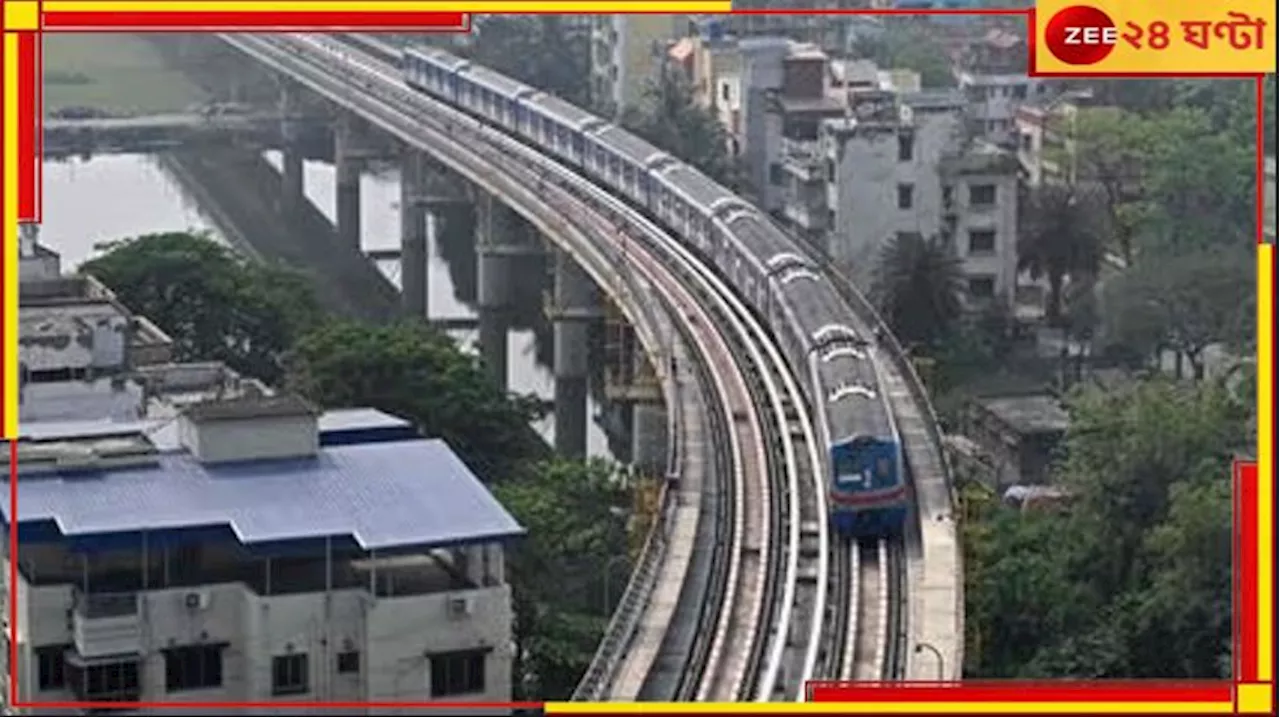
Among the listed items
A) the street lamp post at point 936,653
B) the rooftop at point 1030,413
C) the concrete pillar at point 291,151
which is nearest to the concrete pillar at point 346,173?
the concrete pillar at point 291,151

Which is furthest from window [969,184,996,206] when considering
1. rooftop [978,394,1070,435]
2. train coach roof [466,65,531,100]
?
train coach roof [466,65,531,100]

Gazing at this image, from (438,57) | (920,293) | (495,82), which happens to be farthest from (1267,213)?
(438,57)

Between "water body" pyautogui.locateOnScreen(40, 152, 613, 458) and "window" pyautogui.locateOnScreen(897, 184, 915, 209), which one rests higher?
"window" pyautogui.locateOnScreen(897, 184, 915, 209)

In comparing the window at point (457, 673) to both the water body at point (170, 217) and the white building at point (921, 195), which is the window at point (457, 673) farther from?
the white building at point (921, 195)

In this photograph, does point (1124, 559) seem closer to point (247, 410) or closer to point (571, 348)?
point (247, 410)

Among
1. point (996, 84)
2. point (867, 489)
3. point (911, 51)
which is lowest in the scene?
point (867, 489)

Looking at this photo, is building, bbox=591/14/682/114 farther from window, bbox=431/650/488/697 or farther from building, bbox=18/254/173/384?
window, bbox=431/650/488/697

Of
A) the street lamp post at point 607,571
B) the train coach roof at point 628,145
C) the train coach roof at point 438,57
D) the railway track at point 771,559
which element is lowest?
the street lamp post at point 607,571
